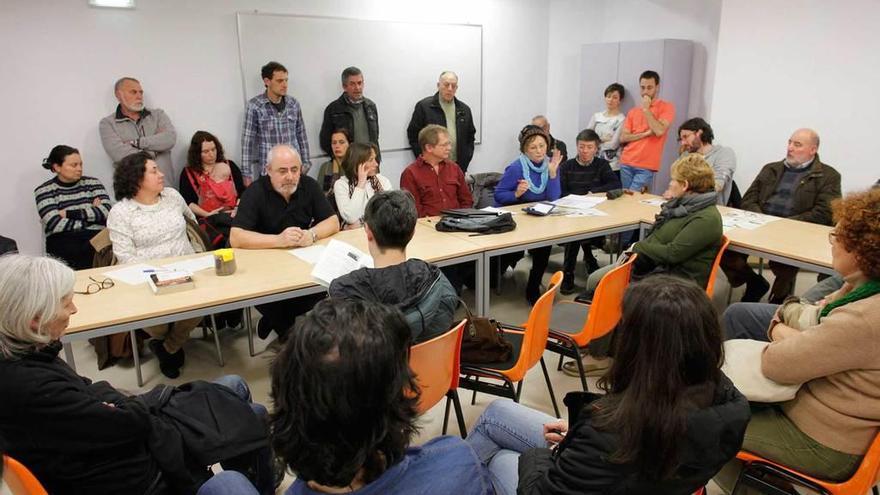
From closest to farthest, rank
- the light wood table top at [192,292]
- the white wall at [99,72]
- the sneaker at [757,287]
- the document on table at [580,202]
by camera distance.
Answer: the light wood table top at [192,292] → the sneaker at [757,287] → the document on table at [580,202] → the white wall at [99,72]

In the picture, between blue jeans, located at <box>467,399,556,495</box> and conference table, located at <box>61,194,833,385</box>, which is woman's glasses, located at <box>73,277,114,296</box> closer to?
conference table, located at <box>61,194,833,385</box>

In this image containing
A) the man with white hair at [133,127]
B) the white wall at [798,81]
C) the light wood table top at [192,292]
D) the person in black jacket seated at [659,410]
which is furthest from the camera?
the white wall at [798,81]

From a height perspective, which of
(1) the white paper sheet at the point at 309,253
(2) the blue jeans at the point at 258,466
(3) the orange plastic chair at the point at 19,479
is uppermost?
(1) the white paper sheet at the point at 309,253

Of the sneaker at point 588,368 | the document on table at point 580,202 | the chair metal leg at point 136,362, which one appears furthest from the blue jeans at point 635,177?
the chair metal leg at point 136,362

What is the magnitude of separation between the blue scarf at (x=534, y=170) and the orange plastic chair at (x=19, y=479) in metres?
3.50

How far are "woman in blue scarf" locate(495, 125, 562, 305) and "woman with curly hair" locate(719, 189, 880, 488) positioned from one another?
7.71 feet

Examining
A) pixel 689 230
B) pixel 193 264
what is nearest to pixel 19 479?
pixel 193 264

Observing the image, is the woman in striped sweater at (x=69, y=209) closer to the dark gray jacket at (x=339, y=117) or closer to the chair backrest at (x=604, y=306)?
the dark gray jacket at (x=339, y=117)

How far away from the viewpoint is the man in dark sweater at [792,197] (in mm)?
3936

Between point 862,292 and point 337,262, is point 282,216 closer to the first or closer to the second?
point 337,262

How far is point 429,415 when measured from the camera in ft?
8.96

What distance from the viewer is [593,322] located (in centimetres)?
253

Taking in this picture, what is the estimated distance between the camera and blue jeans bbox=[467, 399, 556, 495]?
1656 mm

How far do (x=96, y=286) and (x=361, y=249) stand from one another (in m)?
1.23
